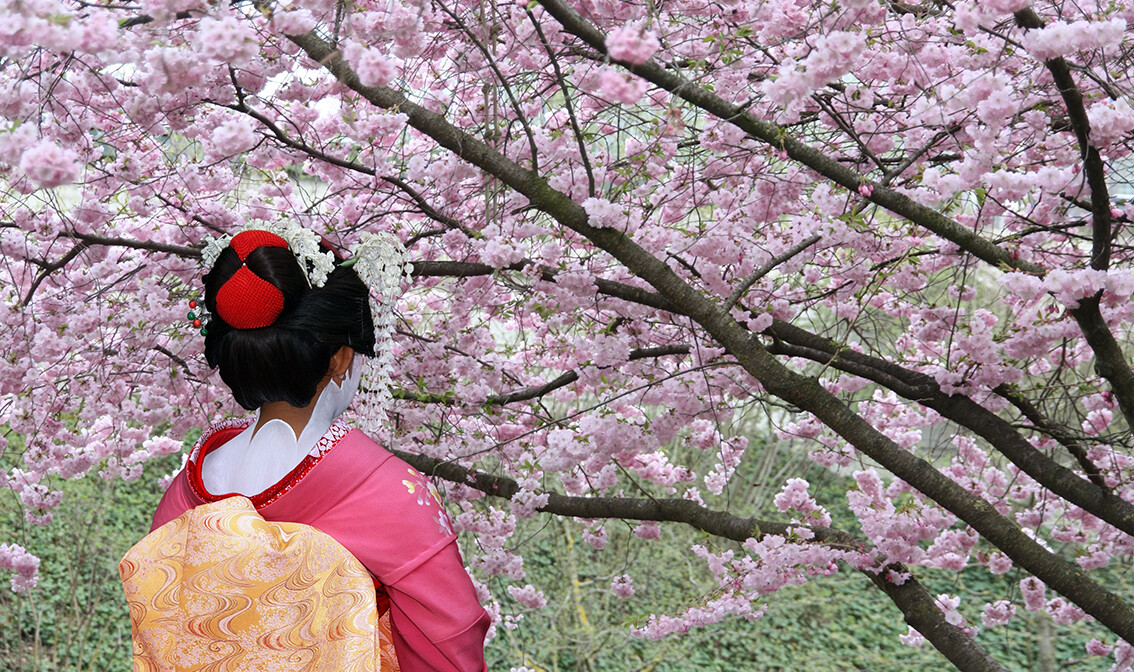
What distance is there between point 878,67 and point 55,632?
223 inches

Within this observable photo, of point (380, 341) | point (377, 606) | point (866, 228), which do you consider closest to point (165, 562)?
point (377, 606)

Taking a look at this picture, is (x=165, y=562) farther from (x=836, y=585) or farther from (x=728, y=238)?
(x=836, y=585)

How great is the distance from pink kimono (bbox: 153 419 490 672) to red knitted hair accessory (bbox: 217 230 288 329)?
0.78 ft

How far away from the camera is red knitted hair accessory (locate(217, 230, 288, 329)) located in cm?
164

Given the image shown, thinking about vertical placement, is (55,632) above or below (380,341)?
below

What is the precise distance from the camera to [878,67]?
268 cm

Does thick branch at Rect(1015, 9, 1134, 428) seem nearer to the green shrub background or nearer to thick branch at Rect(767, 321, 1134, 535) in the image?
thick branch at Rect(767, 321, 1134, 535)

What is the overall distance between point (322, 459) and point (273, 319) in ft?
0.83

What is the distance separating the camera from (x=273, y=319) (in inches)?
65.7

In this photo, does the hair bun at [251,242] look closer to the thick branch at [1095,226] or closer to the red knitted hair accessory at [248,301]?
the red knitted hair accessory at [248,301]

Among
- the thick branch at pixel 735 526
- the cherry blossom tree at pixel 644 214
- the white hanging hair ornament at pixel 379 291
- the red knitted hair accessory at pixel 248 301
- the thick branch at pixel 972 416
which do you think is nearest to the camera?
the red knitted hair accessory at pixel 248 301

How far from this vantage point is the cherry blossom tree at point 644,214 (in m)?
2.05

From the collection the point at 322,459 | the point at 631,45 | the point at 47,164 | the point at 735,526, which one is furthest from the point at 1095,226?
the point at 47,164

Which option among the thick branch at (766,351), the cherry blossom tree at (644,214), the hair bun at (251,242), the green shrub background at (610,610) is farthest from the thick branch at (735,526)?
the green shrub background at (610,610)
